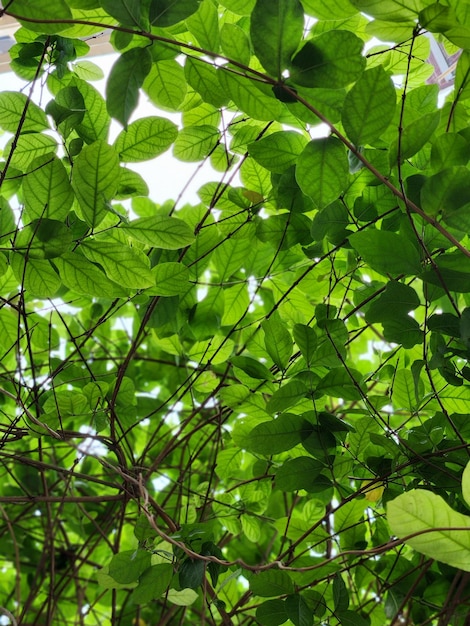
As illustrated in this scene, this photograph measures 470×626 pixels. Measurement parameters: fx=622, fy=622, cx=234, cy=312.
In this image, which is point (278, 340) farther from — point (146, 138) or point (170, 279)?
point (146, 138)

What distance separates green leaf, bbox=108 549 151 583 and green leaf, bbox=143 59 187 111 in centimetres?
46

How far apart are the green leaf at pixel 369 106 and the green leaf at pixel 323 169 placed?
0.06ft

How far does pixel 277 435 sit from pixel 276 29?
14.3 inches

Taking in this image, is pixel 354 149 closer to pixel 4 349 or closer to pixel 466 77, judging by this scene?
pixel 466 77

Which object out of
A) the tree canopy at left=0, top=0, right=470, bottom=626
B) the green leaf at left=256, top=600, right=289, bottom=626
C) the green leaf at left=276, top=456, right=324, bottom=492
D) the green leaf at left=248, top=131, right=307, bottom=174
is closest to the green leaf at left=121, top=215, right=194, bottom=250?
the tree canopy at left=0, top=0, right=470, bottom=626

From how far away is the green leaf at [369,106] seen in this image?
0.50m

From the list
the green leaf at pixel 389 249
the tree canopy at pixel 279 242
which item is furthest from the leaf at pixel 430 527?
the green leaf at pixel 389 249

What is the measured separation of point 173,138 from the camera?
64 cm

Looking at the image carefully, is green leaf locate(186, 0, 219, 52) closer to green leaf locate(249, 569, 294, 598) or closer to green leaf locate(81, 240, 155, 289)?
green leaf locate(81, 240, 155, 289)

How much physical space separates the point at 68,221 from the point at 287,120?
9.7 inches

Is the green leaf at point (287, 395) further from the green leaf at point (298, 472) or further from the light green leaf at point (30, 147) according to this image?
the light green leaf at point (30, 147)

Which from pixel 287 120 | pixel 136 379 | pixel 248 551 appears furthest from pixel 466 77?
pixel 248 551

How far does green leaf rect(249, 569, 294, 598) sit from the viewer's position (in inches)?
25.0

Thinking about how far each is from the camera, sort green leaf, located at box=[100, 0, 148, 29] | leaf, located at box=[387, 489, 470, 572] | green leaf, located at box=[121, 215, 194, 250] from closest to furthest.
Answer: leaf, located at box=[387, 489, 470, 572] < green leaf, located at box=[100, 0, 148, 29] < green leaf, located at box=[121, 215, 194, 250]
